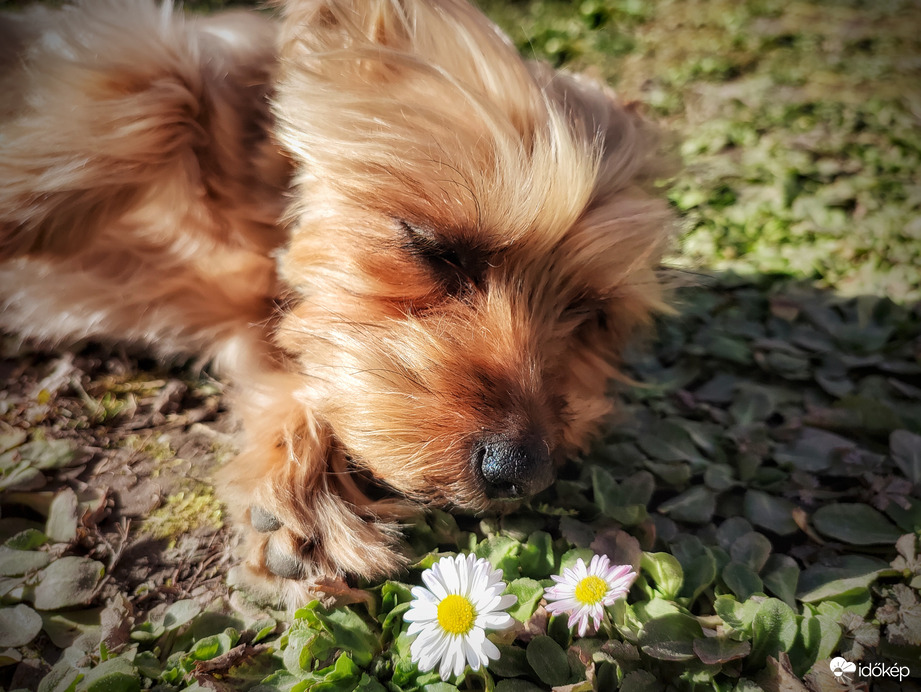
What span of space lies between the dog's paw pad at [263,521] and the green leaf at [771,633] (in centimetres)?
128

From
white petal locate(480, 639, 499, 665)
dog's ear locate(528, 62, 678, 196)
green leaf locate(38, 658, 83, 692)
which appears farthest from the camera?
dog's ear locate(528, 62, 678, 196)

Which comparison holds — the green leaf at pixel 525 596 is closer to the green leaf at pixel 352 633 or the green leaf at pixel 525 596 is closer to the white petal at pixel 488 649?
the white petal at pixel 488 649

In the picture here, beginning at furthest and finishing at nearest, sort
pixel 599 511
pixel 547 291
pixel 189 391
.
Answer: pixel 189 391 → pixel 547 291 → pixel 599 511

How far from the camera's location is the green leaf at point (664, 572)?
1.70 meters

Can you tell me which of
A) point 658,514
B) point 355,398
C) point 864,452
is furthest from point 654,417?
point 355,398

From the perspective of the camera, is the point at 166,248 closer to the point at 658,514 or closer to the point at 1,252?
the point at 1,252

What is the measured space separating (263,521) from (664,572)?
1.12m

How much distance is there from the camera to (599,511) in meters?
2.00

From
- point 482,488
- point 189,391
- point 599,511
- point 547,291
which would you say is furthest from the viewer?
point 189,391

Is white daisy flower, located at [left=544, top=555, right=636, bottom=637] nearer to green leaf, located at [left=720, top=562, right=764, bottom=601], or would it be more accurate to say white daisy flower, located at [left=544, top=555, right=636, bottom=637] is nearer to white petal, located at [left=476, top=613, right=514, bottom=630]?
white petal, located at [left=476, top=613, right=514, bottom=630]

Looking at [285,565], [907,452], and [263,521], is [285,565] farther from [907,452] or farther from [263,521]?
[907,452]

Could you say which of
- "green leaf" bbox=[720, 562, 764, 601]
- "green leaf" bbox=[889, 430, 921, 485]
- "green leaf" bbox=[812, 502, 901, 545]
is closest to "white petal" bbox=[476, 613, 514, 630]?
"green leaf" bbox=[720, 562, 764, 601]

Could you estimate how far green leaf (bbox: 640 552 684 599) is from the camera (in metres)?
1.70

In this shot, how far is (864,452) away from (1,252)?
3003 mm
